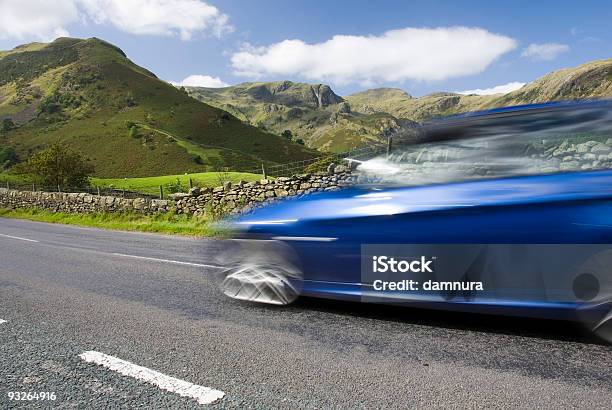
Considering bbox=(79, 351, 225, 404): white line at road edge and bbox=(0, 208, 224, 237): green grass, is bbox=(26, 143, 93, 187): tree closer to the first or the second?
bbox=(0, 208, 224, 237): green grass

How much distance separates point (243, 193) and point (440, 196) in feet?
39.1

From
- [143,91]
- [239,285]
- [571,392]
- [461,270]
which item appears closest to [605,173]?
[461,270]

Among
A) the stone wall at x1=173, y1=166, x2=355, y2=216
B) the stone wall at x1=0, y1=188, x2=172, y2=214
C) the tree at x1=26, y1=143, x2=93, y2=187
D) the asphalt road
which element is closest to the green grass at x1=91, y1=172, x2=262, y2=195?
the stone wall at x1=173, y1=166, x2=355, y2=216

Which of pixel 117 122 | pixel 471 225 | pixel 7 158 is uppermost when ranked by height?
pixel 117 122

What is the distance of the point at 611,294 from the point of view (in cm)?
276

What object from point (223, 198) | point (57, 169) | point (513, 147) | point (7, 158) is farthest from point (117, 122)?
point (513, 147)

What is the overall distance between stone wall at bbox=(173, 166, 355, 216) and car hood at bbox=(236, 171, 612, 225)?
8.46 m

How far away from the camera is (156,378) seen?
8.53 feet

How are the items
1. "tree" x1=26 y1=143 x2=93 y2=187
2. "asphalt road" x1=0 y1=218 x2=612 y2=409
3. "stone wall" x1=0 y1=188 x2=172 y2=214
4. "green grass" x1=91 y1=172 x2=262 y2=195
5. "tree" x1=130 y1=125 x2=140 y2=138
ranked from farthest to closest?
1. "tree" x1=130 y1=125 x2=140 y2=138
2. "tree" x1=26 y1=143 x2=93 y2=187
3. "green grass" x1=91 y1=172 x2=262 y2=195
4. "stone wall" x1=0 y1=188 x2=172 y2=214
5. "asphalt road" x1=0 y1=218 x2=612 y2=409

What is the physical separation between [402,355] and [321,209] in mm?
1400

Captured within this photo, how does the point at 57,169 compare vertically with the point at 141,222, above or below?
above

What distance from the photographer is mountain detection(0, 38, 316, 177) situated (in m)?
97.4

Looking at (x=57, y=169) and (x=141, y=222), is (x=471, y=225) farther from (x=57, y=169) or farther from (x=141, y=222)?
(x=57, y=169)

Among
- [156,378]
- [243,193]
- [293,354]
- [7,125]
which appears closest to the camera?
[156,378]
